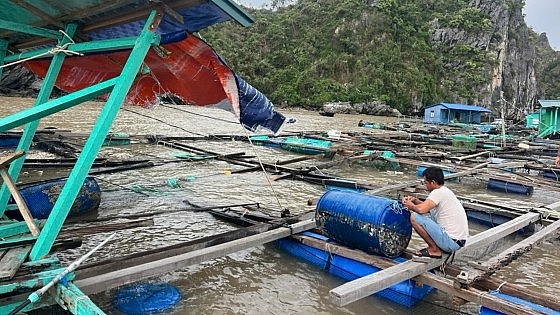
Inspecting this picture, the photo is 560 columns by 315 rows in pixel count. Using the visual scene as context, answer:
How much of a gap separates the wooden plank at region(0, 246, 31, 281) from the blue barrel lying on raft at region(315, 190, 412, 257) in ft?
11.1

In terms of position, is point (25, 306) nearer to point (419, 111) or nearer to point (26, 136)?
point (26, 136)

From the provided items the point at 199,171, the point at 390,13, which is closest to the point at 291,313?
the point at 199,171

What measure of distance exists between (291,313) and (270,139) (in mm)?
14337

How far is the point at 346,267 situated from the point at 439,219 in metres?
1.29

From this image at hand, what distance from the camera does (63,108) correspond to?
11.4 feet

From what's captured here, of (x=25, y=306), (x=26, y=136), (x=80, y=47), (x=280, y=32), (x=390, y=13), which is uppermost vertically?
(x=390, y=13)

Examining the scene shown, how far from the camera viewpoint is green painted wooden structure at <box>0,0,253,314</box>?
10.2 feet

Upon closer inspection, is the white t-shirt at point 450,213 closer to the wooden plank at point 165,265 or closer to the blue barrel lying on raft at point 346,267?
the blue barrel lying on raft at point 346,267

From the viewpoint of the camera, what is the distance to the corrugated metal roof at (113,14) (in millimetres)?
3602

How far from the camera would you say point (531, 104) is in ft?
279

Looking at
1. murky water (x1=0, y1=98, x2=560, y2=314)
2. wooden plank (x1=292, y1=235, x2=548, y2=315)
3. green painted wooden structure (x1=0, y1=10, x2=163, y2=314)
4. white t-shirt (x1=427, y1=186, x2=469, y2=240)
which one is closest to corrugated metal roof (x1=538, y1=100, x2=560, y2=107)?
murky water (x1=0, y1=98, x2=560, y2=314)

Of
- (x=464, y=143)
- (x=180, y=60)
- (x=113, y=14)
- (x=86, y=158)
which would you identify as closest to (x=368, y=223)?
(x=180, y=60)

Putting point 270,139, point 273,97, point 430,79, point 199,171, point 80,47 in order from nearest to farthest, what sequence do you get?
point 80,47, point 199,171, point 270,139, point 273,97, point 430,79

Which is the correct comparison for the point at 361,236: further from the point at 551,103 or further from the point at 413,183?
the point at 551,103
